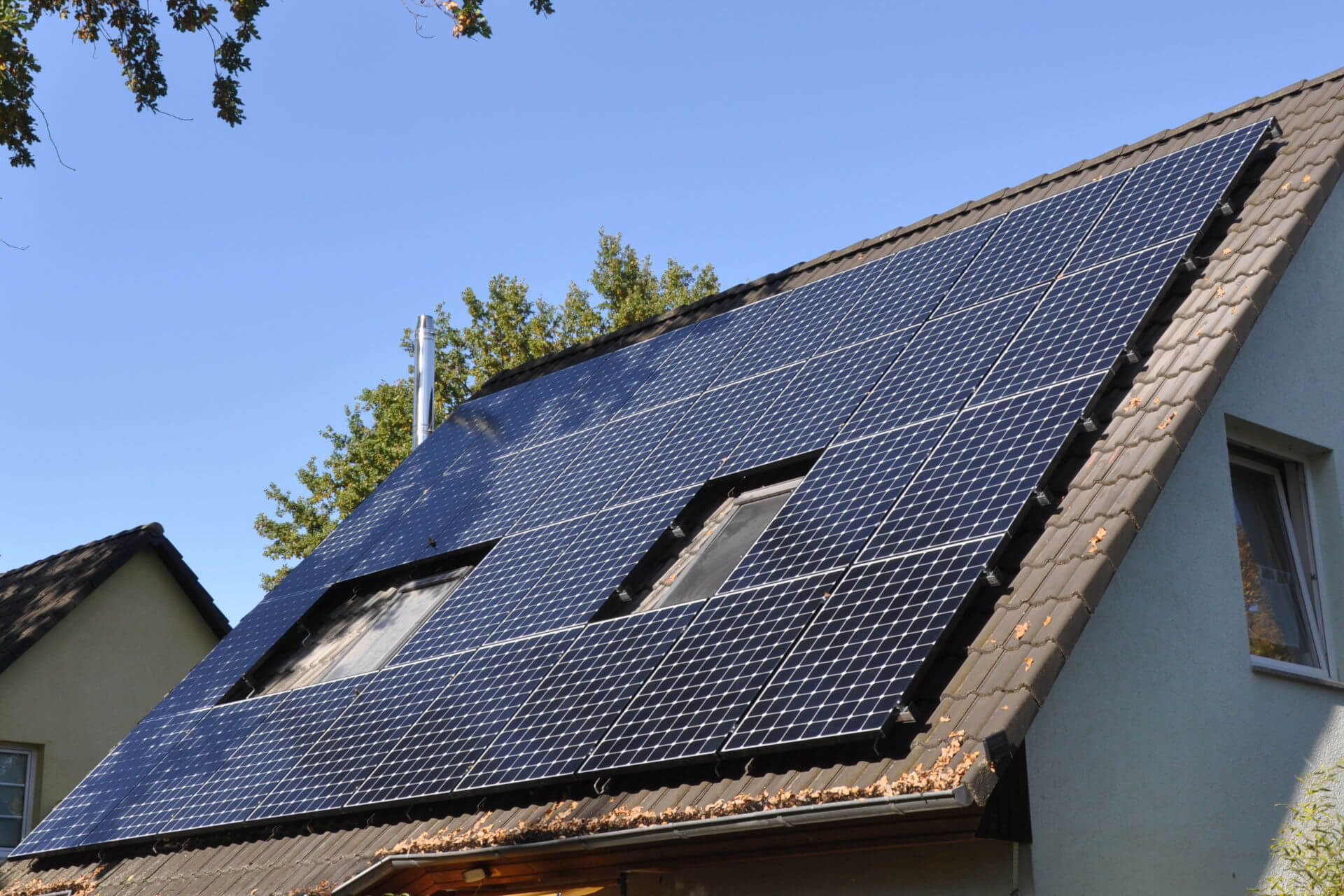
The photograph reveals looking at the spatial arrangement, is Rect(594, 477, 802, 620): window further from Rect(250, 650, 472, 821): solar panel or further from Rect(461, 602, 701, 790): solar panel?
Rect(250, 650, 472, 821): solar panel

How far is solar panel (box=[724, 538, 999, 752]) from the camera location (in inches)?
288

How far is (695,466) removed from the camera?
10875mm

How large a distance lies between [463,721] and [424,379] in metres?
9.50

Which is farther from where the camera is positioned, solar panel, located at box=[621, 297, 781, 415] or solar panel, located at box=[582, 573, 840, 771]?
solar panel, located at box=[621, 297, 781, 415]

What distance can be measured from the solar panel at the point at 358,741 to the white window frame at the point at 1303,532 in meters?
5.38

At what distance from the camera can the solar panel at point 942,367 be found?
31.2ft

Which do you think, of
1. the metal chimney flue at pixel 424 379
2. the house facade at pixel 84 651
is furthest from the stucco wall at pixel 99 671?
the metal chimney flue at pixel 424 379

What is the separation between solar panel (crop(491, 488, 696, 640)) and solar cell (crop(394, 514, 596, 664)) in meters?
0.13

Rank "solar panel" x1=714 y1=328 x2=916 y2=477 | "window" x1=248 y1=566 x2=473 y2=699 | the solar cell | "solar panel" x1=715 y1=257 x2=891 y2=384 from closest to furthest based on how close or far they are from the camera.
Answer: "solar panel" x1=714 y1=328 x2=916 y2=477, the solar cell, "window" x1=248 y1=566 x2=473 y2=699, "solar panel" x1=715 y1=257 x2=891 y2=384

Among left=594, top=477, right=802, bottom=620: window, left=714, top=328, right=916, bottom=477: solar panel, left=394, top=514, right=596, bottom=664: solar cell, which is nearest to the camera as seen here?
left=594, top=477, right=802, bottom=620: window

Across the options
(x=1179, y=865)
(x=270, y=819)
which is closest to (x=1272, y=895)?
(x=1179, y=865)

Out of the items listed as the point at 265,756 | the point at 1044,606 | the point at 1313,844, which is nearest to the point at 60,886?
the point at 265,756

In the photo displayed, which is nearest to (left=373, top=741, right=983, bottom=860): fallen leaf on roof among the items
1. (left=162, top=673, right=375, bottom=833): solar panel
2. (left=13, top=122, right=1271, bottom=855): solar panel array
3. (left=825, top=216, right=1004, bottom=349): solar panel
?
(left=13, top=122, right=1271, bottom=855): solar panel array

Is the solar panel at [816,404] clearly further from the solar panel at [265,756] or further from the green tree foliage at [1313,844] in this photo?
the green tree foliage at [1313,844]
